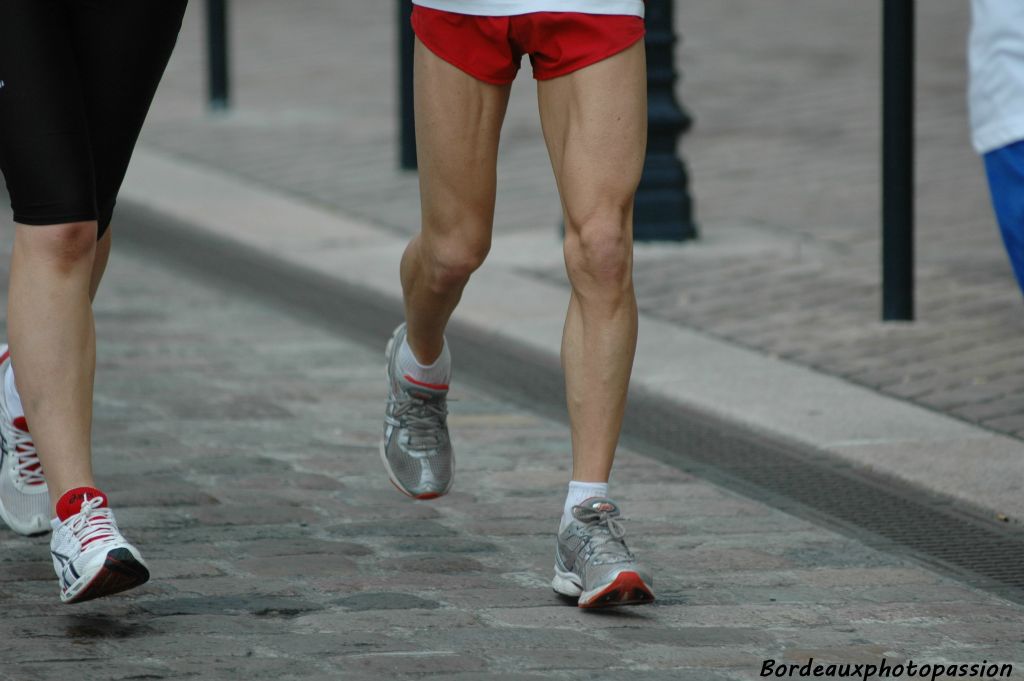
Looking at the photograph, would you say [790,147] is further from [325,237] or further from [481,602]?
[481,602]

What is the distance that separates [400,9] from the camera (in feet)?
33.3

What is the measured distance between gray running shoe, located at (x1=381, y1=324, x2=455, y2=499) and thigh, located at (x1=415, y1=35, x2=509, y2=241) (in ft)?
1.96

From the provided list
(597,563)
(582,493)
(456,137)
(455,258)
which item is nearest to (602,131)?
(456,137)

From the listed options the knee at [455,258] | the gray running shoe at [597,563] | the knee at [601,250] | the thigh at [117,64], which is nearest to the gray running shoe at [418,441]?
the knee at [455,258]

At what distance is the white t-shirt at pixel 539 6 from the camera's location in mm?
3875

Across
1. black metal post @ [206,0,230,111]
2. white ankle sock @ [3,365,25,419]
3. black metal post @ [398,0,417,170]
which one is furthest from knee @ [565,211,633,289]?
black metal post @ [206,0,230,111]

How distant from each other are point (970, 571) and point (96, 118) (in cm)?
216

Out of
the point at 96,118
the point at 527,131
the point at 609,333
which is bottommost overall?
the point at 527,131

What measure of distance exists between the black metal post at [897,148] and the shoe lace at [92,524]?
3.64 metres

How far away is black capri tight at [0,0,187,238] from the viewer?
3.82m

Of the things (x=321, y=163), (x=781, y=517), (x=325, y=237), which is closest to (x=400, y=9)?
(x=321, y=163)

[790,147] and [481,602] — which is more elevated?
[481,602]

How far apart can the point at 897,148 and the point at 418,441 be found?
2.87 meters

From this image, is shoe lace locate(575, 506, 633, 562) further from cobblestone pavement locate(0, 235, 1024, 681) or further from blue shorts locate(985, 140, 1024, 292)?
blue shorts locate(985, 140, 1024, 292)
